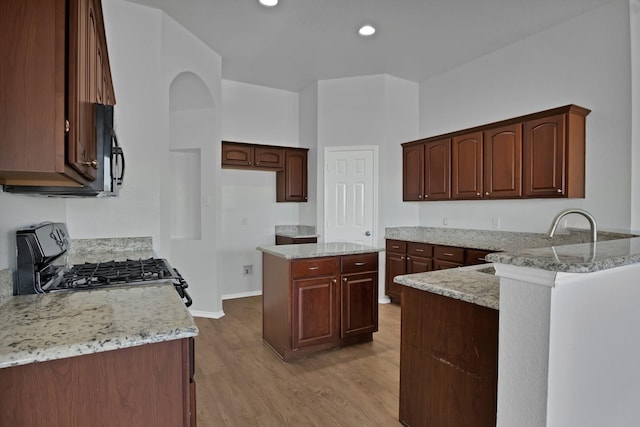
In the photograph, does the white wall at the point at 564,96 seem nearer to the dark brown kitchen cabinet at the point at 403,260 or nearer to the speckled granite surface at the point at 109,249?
the dark brown kitchen cabinet at the point at 403,260

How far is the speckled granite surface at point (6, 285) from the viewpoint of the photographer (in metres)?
1.33

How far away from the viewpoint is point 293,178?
5195mm

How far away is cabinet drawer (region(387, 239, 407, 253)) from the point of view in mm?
4566

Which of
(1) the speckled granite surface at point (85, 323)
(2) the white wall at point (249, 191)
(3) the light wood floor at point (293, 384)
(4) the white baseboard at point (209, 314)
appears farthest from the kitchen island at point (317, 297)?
(2) the white wall at point (249, 191)

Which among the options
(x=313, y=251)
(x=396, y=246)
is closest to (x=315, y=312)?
(x=313, y=251)

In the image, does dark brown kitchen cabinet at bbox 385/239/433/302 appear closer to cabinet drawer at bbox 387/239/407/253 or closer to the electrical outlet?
cabinet drawer at bbox 387/239/407/253

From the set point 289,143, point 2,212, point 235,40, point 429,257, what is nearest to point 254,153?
point 289,143

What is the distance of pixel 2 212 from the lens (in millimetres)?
1444

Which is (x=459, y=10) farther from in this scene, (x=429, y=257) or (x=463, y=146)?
(x=429, y=257)

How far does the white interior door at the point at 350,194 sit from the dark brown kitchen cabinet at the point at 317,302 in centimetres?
162

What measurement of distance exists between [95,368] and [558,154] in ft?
12.4

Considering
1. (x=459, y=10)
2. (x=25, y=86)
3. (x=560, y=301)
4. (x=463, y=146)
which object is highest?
(x=459, y=10)

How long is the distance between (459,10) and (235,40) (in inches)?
90.9

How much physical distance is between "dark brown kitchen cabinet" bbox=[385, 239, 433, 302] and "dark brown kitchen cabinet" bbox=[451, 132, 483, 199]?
0.78 m
